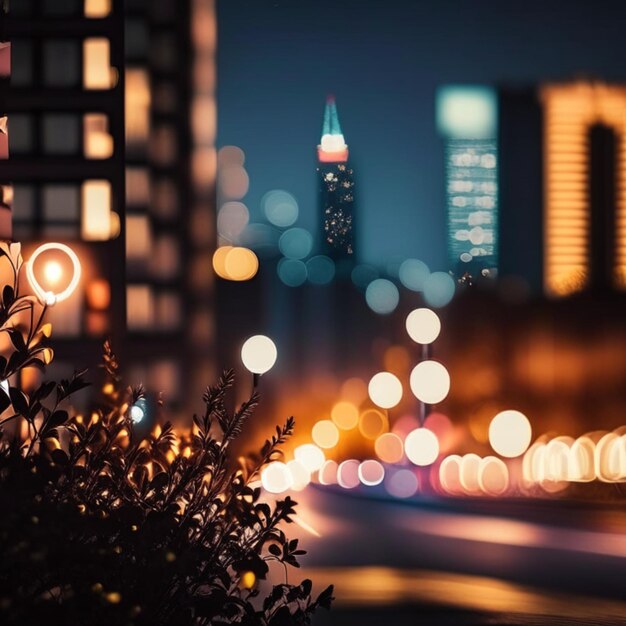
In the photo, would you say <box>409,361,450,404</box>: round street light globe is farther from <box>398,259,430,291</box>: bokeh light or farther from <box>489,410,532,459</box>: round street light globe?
<box>398,259,430,291</box>: bokeh light

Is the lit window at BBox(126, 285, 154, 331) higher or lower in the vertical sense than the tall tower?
lower

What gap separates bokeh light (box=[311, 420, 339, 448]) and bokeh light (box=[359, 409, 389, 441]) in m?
6.36

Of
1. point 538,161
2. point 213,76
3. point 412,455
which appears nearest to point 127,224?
point 213,76

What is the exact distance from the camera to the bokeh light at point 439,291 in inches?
4090

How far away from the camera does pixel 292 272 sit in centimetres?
13425

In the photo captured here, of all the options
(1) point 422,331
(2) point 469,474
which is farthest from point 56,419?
(2) point 469,474

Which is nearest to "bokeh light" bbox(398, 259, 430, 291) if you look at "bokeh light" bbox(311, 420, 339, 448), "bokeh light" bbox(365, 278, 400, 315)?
"bokeh light" bbox(365, 278, 400, 315)

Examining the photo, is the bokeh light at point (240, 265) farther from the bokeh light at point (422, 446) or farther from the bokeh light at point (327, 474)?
the bokeh light at point (422, 446)

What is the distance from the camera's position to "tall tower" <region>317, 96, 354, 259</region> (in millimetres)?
54531

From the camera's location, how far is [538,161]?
144125 millimetres

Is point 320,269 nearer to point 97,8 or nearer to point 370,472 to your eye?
point 370,472

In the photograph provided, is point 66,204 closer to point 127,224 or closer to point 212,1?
point 127,224

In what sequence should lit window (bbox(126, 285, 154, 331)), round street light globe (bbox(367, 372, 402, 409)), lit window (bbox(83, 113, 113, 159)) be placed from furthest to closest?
round street light globe (bbox(367, 372, 402, 409))
lit window (bbox(126, 285, 154, 331))
lit window (bbox(83, 113, 113, 159))

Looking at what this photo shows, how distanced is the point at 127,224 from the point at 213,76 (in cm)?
1153
